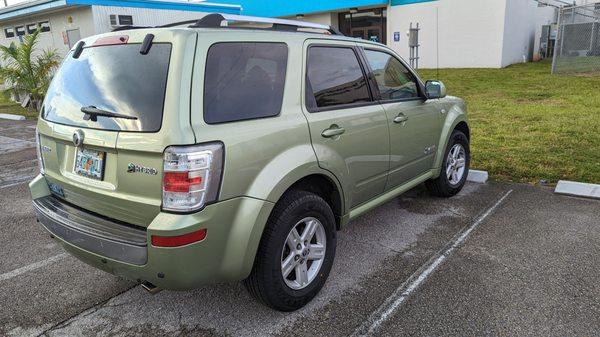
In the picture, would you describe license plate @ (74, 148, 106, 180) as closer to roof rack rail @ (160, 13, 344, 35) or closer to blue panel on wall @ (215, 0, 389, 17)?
roof rack rail @ (160, 13, 344, 35)

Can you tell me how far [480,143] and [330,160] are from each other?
5124mm

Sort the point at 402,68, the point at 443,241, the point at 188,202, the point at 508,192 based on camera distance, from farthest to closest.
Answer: the point at 508,192
the point at 402,68
the point at 443,241
the point at 188,202

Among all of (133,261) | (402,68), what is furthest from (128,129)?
(402,68)

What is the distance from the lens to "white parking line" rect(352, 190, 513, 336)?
2773 millimetres

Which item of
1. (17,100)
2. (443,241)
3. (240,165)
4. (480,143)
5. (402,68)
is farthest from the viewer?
(17,100)

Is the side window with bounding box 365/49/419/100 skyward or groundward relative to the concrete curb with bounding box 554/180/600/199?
skyward

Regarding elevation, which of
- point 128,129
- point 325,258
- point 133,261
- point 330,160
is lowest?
point 325,258

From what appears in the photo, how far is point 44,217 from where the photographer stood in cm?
296

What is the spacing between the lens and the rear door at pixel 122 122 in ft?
7.68

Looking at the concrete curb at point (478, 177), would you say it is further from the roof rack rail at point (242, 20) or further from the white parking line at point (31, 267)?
the white parking line at point (31, 267)

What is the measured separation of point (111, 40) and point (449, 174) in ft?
12.2

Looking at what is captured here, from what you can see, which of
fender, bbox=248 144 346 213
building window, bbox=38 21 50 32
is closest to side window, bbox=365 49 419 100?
fender, bbox=248 144 346 213

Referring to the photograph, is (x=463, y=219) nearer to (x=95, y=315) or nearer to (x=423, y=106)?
(x=423, y=106)

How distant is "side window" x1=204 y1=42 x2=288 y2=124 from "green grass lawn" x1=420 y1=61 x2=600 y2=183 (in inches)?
156
